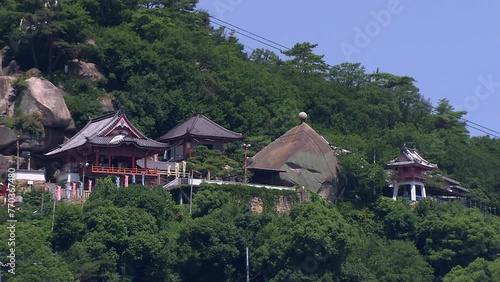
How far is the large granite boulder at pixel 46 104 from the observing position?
5356 centimetres

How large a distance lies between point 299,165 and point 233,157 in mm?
3366

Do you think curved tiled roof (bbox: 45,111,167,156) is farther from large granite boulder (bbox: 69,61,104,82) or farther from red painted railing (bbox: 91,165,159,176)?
large granite boulder (bbox: 69,61,104,82)

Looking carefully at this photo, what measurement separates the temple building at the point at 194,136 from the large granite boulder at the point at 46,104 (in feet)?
A: 15.1

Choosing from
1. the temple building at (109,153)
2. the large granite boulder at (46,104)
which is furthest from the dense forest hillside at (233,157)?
the temple building at (109,153)

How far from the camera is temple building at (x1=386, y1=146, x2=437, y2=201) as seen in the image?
55.9 meters

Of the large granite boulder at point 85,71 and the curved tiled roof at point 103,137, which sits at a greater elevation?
the large granite boulder at point 85,71

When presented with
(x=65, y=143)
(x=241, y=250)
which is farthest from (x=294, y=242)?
(x=65, y=143)

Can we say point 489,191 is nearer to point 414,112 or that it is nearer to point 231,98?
point 414,112

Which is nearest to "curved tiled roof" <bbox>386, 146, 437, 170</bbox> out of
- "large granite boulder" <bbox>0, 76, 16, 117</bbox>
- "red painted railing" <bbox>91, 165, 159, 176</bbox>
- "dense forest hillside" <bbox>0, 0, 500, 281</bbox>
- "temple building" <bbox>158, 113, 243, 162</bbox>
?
"dense forest hillside" <bbox>0, 0, 500, 281</bbox>

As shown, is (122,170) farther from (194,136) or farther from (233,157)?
(233,157)

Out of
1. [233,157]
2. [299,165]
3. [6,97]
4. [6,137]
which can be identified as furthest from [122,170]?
[299,165]

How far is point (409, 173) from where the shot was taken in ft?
184

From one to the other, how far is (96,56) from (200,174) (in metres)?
9.93

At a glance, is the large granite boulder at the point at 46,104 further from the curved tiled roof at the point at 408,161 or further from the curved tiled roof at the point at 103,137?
the curved tiled roof at the point at 408,161
